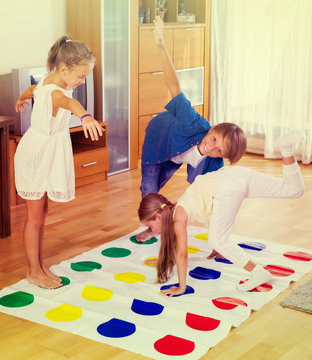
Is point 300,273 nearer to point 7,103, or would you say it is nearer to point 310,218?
point 310,218

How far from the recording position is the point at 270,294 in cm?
286

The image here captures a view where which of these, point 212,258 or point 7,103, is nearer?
point 212,258

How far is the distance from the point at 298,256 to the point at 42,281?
4.53 ft

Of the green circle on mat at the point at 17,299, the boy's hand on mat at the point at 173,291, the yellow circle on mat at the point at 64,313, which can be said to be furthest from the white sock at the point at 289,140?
the green circle on mat at the point at 17,299

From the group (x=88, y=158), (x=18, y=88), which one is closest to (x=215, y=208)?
(x=18, y=88)

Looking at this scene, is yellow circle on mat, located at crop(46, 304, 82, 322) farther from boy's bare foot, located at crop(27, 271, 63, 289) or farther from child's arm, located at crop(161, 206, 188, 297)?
child's arm, located at crop(161, 206, 188, 297)

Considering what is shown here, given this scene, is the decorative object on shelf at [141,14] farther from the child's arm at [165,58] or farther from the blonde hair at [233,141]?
the blonde hair at [233,141]

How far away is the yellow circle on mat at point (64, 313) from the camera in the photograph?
261cm

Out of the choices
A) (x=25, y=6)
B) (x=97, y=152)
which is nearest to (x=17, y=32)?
(x=25, y=6)

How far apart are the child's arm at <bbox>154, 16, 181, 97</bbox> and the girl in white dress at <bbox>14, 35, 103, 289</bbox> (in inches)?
21.6

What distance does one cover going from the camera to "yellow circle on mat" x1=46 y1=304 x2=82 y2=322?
261cm

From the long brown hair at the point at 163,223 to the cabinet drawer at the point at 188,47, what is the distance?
3.14 metres

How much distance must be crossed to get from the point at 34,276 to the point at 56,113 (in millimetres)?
786

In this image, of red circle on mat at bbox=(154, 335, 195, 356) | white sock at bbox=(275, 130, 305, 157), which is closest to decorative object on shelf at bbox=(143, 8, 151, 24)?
white sock at bbox=(275, 130, 305, 157)
